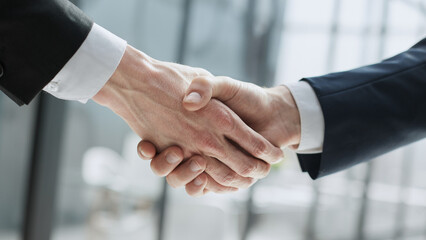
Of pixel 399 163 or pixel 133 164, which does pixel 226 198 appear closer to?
pixel 133 164

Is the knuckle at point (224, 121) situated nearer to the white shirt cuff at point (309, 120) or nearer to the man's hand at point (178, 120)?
the man's hand at point (178, 120)

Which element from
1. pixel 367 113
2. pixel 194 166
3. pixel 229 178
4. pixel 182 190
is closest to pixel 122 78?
pixel 194 166

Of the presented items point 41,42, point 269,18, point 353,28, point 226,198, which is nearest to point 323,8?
point 353,28

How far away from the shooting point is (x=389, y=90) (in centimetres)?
145

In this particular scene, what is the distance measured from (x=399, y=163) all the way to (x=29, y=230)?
5.16 metres

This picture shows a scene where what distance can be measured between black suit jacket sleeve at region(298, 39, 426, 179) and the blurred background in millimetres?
1651

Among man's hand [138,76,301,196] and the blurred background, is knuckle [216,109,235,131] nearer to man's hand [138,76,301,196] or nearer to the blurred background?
man's hand [138,76,301,196]

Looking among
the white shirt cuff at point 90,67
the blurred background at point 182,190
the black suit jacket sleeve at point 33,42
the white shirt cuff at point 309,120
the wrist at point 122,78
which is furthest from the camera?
the blurred background at point 182,190

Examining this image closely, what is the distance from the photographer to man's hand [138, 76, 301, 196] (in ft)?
4.82

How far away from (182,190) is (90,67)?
225cm

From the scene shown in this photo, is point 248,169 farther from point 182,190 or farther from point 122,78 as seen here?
point 182,190

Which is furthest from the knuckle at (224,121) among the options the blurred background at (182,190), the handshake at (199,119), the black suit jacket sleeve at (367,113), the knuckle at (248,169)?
the blurred background at (182,190)

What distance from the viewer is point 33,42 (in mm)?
1128

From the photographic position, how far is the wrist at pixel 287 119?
1.50 meters
